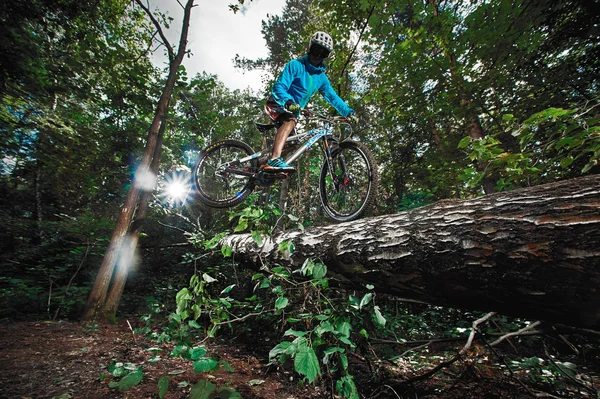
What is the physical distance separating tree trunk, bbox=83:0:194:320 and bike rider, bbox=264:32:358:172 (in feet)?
13.8

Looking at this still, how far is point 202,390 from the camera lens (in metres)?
1.08

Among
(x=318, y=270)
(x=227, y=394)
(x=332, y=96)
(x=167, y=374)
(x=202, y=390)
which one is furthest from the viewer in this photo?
(x=332, y=96)

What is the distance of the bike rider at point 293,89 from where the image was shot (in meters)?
3.13

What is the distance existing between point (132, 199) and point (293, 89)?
4.89 meters

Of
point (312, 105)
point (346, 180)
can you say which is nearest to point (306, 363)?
point (346, 180)

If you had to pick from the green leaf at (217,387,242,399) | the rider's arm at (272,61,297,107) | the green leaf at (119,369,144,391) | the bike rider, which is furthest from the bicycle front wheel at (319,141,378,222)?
the green leaf at (119,369,144,391)

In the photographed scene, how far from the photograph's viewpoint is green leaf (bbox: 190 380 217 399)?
3.45 feet

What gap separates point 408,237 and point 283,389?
2.01m

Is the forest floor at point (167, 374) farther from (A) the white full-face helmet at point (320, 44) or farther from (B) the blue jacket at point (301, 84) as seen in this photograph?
(A) the white full-face helmet at point (320, 44)

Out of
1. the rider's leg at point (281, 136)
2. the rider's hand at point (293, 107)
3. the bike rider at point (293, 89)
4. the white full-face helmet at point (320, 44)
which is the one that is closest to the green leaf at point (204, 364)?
the bike rider at point (293, 89)

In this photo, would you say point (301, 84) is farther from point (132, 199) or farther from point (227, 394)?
point (132, 199)

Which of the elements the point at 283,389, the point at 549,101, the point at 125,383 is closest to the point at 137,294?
the point at 283,389

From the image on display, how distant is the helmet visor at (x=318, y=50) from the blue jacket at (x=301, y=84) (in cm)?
13

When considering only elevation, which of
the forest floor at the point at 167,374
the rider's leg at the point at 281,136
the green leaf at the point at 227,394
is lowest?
the forest floor at the point at 167,374
